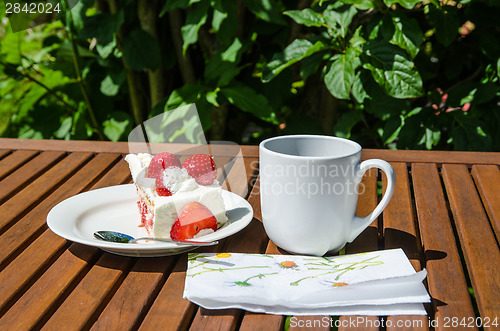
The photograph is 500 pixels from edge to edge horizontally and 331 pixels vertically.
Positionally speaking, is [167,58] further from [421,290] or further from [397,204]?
[421,290]

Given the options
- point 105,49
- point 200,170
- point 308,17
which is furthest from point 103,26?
point 200,170

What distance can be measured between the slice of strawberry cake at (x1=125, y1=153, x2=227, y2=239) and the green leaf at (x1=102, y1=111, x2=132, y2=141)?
47.5 inches

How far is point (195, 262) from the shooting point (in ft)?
2.04

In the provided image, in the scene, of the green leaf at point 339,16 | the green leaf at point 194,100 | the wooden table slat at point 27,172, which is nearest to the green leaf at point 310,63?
the green leaf at point 339,16

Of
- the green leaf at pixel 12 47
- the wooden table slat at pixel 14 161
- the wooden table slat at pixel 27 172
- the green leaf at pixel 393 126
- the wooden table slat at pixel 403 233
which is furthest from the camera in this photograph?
the green leaf at pixel 12 47

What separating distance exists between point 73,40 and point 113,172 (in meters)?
1.11

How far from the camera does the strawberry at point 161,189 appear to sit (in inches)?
27.8

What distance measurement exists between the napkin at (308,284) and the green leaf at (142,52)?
129cm

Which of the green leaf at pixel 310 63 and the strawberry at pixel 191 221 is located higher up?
the strawberry at pixel 191 221

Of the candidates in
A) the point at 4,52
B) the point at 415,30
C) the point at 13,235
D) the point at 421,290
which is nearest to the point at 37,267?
the point at 13,235

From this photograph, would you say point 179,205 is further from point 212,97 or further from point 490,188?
point 212,97

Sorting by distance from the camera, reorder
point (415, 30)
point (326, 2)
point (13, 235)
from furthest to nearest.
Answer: point (326, 2) < point (415, 30) < point (13, 235)

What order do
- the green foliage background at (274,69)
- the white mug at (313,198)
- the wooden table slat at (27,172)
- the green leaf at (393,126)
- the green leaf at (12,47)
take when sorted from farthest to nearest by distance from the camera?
the green leaf at (12,47)
the green leaf at (393,126)
the green foliage background at (274,69)
the wooden table slat at (27,172)
the white mug at (313,198)

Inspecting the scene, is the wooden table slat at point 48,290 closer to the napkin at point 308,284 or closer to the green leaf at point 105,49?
the napkin at point 308,284
